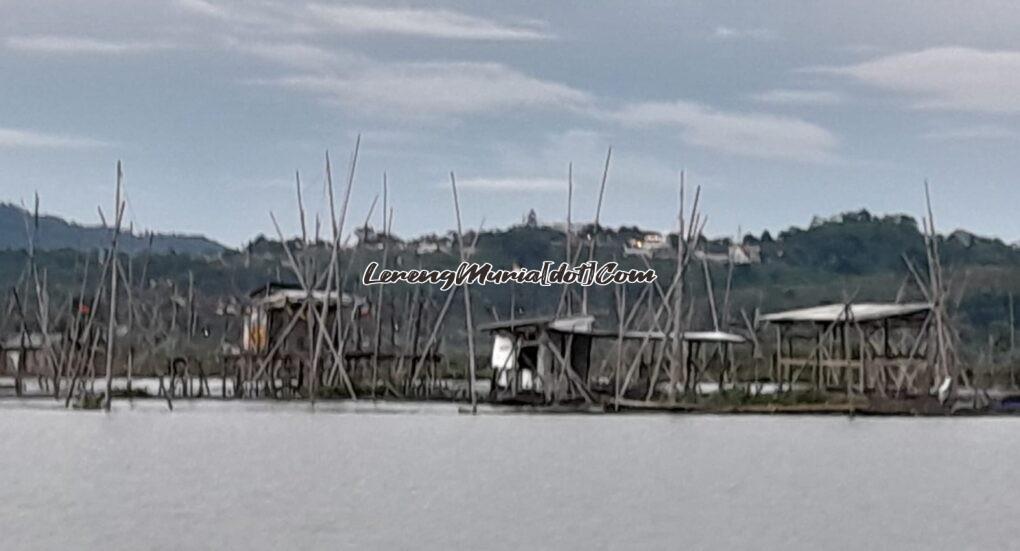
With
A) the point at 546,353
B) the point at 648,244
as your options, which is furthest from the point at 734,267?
the point at 546,353

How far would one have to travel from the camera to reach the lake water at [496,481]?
24422 millimetres

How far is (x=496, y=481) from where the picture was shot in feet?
104

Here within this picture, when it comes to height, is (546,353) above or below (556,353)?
above

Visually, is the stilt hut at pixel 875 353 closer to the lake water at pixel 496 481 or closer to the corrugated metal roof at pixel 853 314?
the corrugated metal roof at pixel 853 314

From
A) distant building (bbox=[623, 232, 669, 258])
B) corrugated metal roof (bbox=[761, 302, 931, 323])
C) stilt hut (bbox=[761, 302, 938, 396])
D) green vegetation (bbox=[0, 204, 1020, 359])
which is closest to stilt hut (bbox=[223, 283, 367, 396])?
corrugated metal roof (bbox=[761, 302, 931, 323])

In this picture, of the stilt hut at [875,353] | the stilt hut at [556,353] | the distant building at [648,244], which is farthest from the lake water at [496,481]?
the distant building at [648,244]

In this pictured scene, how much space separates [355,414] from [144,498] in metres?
20.8

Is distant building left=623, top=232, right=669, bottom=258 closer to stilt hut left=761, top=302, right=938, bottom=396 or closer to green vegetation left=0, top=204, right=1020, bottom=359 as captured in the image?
green vegetation left=0, top=204, right=1020, bottom=359

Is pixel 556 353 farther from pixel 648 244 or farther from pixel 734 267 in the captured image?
pixel 648 244

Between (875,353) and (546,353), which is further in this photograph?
(875,353)

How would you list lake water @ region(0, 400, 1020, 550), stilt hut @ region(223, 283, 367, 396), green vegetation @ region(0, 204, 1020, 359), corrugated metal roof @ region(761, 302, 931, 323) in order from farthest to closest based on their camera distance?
green vegetation @ region(0, 204, 1020, 359) → stilt hut @ region(223, 283, 367, 396) → corrugated metal roof @ region(761, 302, 931, 323) → lake water @ region(0, 400, 1020, 550)

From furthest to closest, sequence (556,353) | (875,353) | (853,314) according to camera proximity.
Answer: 1. (875,353)
2. (853,314)
3. (556,353)

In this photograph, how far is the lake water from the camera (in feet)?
80.1

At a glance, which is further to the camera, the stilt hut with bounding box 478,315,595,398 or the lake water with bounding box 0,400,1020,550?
the stilt hut with bounding box 478,315,595,398
